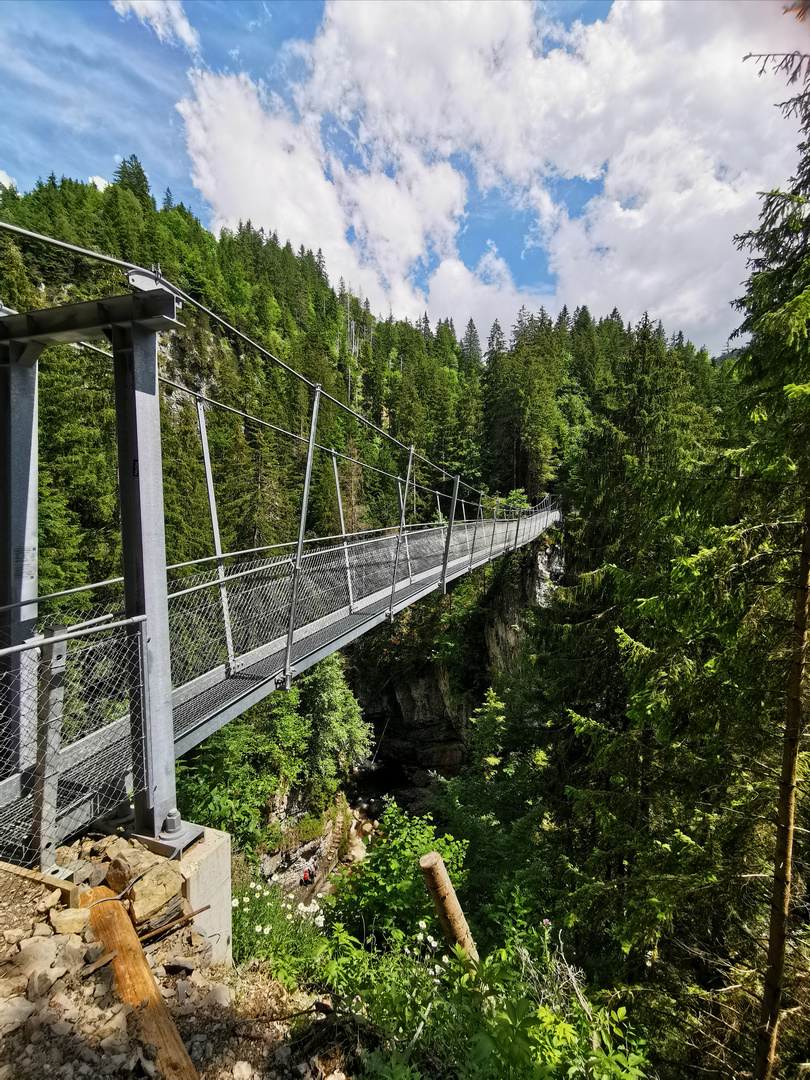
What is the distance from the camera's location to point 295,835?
40.2 feet

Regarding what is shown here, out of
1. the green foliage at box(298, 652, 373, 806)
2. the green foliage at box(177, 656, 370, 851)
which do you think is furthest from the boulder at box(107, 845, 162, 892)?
the green foliage at box(298, 652, 373, 806)

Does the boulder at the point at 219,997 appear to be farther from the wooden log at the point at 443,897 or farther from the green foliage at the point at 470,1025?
the wooden log at the point at 443,897

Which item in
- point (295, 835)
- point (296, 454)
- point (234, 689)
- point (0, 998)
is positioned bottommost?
point (295, 835)

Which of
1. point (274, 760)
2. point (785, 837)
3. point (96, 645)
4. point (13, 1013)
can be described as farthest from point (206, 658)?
point (274, 760)

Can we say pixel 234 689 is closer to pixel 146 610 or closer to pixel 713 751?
pixel 146 610

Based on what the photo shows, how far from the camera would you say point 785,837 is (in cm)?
A: 258

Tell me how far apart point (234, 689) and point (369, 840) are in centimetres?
240

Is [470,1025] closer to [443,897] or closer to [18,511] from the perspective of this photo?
[443,897]

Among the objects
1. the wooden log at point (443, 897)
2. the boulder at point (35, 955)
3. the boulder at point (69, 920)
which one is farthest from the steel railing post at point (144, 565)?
the wooden log at point (443, 897)

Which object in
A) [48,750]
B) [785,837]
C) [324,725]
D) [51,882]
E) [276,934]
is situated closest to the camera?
[51,882]

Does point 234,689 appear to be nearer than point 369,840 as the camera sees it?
Yes

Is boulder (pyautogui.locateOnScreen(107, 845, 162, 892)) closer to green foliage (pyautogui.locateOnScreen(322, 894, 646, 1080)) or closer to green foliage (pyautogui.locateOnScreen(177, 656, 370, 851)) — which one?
green foliage (pyautogui.locateOnScreen(322, 894, 646, 1080))

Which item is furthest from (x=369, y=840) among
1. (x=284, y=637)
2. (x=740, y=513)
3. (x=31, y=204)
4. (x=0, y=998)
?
(x=31, y=204)

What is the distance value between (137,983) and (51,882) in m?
0.52
